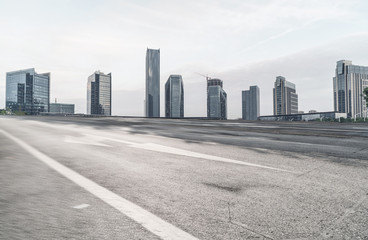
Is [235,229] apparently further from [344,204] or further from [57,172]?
[57,172]

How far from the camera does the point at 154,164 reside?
11.5ft

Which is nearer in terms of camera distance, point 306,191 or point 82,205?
point 82,205

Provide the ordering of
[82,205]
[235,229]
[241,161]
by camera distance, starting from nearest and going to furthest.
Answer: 1. [235,229]
2. [82,205]
3. [241,161]

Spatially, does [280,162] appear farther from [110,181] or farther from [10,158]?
[10,158]

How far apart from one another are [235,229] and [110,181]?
163cm

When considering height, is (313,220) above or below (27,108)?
below

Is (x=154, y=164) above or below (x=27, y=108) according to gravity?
below

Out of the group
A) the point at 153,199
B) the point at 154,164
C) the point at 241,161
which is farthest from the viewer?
the point at 241,161

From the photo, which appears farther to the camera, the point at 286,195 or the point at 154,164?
the point at 154,164

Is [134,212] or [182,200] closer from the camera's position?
[134,212]

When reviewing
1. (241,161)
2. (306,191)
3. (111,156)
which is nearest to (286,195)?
(306,191)

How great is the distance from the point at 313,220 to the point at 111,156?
→ 344cm

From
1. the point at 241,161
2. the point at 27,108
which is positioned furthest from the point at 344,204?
the point at 27,108

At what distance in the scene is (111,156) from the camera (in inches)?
163
